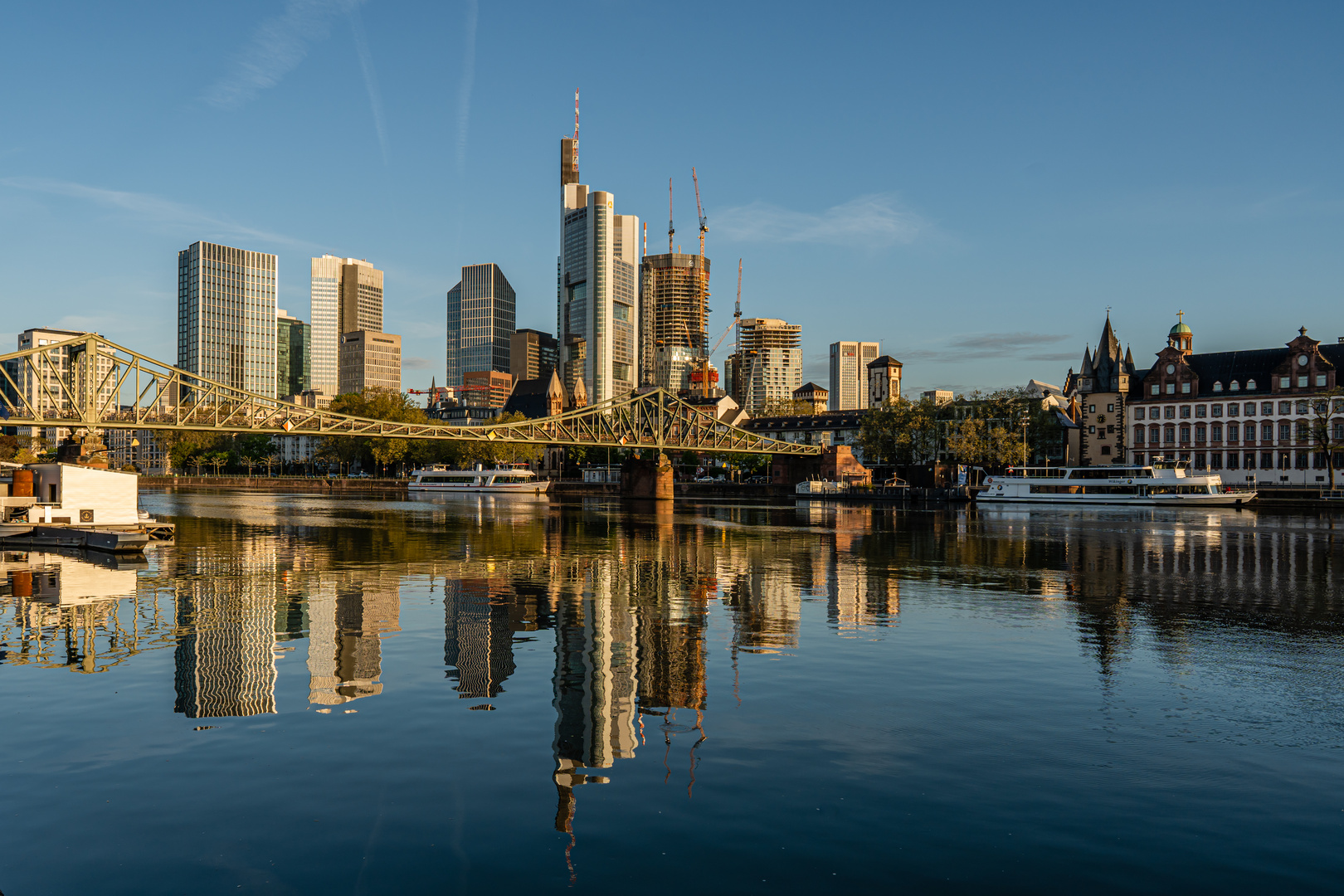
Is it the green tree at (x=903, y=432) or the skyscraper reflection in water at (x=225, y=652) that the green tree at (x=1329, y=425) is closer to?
the green tree at (x=903, y=432)

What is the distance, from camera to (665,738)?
607 inches

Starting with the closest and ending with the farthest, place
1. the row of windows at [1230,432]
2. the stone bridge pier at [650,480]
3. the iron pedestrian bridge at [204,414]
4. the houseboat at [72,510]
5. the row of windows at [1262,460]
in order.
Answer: the houseboat at [72,510] → the iron pedestrian bridge at [204,414] → the row of windows at [1230,432] → the row of windows at [1262,460] → the stone bridge pier at [650,480]

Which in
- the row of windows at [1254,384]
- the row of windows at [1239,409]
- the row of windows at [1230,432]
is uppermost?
the row of windows at [1254,384]

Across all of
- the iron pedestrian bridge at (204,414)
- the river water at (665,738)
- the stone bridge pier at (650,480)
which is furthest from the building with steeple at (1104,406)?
the river water at (665,738)

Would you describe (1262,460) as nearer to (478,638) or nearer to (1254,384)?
(1254,384)

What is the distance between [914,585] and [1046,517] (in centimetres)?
6492

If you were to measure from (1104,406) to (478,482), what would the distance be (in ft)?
371

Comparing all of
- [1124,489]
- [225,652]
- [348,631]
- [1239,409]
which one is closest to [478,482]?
[1124,489]

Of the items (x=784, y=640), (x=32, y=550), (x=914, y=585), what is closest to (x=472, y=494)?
(x=32, y=550)

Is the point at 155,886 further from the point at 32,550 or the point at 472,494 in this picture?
the point at 472,494

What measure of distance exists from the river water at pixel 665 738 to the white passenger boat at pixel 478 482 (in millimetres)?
135051

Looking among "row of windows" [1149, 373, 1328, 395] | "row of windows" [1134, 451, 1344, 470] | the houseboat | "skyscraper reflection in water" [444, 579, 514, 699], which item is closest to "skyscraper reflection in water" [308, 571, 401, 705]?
"skyscraper reflection in water" [444, 579, 514, 699]

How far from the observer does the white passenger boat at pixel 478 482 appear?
562 feet

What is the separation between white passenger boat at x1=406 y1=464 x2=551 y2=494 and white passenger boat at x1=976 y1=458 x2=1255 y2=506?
265 ft
